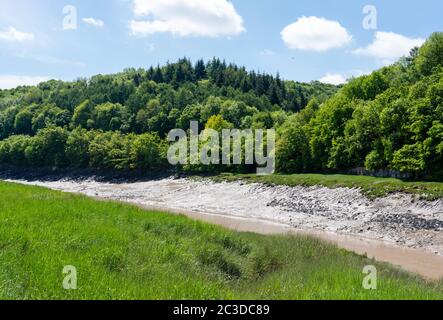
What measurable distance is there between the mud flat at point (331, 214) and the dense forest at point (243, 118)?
1115cm

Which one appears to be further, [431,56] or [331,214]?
[431,56]

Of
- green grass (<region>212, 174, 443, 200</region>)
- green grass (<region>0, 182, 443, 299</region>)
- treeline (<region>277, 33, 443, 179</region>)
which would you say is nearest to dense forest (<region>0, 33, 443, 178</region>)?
treeline (<region>277, 33, 443, 179</region>)

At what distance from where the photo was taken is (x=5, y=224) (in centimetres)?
1383

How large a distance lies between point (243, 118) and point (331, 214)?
7017cm

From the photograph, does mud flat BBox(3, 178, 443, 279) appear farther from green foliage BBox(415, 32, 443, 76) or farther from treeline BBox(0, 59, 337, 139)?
treeline BBox(0, 59, 337, 139)

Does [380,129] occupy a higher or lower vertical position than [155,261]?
higher

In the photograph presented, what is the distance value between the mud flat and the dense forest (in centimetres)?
1115

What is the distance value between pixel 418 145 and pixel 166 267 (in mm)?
42886

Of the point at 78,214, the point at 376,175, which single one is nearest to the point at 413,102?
the point at 376,175

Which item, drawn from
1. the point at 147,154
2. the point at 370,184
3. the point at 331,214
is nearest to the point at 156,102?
the point at 147,154

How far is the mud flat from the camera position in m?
26.3

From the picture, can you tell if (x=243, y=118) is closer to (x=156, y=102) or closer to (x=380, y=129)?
(x=156, y=102)

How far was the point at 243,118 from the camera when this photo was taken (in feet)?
347

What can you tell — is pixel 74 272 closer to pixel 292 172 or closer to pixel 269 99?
pixel 292 172
